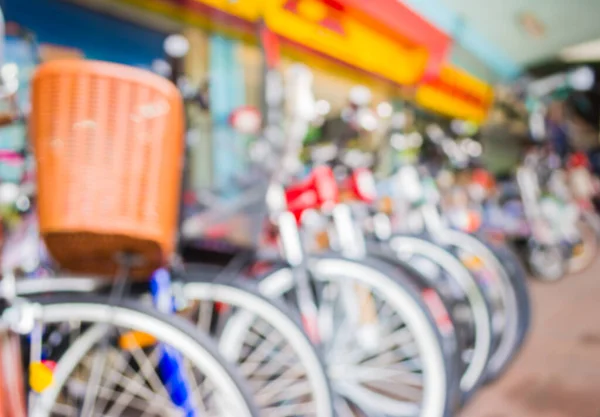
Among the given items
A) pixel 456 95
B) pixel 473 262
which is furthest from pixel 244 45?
pixel 456 95

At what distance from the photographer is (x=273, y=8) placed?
2525mm

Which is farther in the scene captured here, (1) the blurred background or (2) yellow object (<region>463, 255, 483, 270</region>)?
(2) yellow object (<region>463, 255, 483, 270</region>)

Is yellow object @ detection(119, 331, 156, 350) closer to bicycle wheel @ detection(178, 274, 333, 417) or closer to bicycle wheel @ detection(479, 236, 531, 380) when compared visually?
bicycle wheel @ detection(178, 274, 333, 417)

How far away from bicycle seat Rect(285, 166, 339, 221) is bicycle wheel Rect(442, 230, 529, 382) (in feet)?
2.73

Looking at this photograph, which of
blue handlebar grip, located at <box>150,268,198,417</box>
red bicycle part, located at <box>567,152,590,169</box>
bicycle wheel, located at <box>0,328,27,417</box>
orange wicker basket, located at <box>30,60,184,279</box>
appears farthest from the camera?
red bicycle part, located at <box>567,152,590,169</box>

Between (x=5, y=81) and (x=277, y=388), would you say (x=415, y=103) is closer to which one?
(x=277, y=388)

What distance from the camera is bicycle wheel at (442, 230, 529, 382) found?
2006mm

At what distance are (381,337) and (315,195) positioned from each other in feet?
2.53

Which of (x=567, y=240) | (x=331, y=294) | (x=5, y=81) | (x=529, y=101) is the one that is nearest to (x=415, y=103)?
(x=529, y=101)

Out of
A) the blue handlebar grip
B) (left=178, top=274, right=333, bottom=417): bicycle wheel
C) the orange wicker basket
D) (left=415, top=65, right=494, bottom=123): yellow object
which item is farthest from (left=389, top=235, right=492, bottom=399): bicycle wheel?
(left=415, top=65, right=494, bottom=123): yellow object

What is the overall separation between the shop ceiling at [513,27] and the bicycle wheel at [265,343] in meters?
2.65

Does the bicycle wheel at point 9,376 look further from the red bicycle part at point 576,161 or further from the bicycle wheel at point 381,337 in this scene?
the red bicycle part at point 576,161

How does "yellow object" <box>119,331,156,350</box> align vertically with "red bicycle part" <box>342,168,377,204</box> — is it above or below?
below

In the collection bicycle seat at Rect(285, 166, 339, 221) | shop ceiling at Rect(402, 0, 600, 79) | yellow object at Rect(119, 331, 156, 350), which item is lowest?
yellow object at Rect(119, 331, 156, 350)
